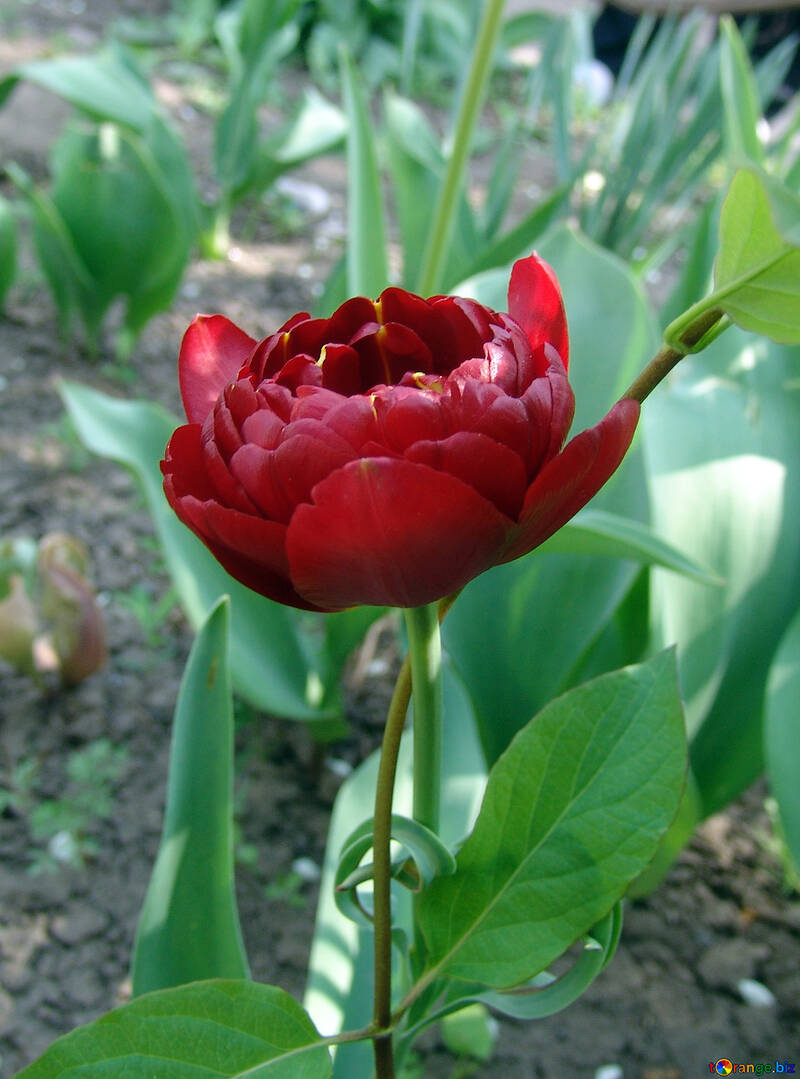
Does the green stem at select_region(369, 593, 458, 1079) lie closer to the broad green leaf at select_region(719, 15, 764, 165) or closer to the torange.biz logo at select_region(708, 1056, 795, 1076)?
the torange.biz logo at select_region(708, 1056, 795, 1076)

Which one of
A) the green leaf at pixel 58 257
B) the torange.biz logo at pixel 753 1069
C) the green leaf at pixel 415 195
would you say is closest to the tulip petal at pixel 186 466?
the torange.biz logo at pixel 753 1069

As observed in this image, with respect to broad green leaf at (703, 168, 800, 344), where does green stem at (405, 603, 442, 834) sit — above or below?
below

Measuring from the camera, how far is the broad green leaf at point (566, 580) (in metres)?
0.86

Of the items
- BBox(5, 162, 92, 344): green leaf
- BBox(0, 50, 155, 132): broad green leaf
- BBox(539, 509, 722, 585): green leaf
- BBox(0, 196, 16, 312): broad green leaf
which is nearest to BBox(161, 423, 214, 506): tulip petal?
BBox(539, 509, 722, 585): green leaf

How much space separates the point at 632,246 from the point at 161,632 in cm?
125

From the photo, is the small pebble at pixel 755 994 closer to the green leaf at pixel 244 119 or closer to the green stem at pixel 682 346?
the green stem at pixel 682 346

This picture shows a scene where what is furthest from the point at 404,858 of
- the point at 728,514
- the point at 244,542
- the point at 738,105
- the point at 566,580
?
the point at 738,105

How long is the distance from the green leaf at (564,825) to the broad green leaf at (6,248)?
1593 millimetres

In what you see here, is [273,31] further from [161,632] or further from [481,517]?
[481,517]

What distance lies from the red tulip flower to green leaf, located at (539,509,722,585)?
302mm

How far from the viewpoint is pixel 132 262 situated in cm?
177

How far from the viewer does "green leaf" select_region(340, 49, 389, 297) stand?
1.11m

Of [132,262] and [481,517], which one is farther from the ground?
[481,517]

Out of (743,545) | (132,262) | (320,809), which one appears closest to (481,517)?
(743,545)
